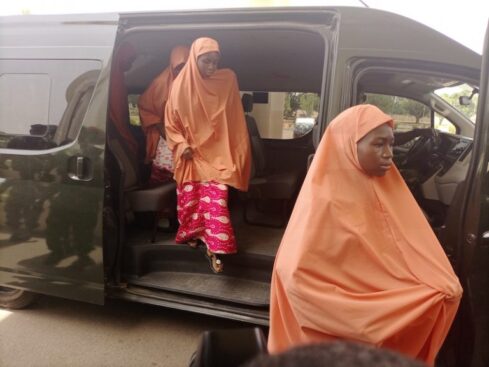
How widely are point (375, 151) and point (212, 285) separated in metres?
1.50

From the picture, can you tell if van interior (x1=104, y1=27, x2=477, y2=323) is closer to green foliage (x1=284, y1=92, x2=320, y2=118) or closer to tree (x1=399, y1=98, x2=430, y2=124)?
tree (x1=399, y1=98, x2=430, y2=124)

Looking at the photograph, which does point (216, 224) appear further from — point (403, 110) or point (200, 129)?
A: point (403, 110)

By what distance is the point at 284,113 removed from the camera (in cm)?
416

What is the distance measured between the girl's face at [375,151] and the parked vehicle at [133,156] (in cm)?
51

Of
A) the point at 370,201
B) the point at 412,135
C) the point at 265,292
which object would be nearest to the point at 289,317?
the point at 370,201

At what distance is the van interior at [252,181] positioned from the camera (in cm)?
239

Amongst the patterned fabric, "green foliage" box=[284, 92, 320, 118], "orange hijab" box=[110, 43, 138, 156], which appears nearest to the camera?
"orange hijab" box=[110, 43, 138, 156]

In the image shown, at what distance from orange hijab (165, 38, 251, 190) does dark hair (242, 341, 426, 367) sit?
213 centimetres

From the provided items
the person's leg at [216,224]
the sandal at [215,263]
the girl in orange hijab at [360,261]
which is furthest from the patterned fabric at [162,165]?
the girl in orange hijab at [360,261]

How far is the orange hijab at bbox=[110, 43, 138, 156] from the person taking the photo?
264cm

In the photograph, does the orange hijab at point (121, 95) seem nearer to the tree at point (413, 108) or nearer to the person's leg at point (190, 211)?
the person's leg at point (190, 211)

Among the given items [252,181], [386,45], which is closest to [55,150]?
[252,181]

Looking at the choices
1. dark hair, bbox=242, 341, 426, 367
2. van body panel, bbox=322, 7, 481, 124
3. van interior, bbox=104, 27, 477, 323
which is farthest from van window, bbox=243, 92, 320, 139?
dark hair, bbox=242, 341, 426, 367

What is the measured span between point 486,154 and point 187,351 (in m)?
2.02
